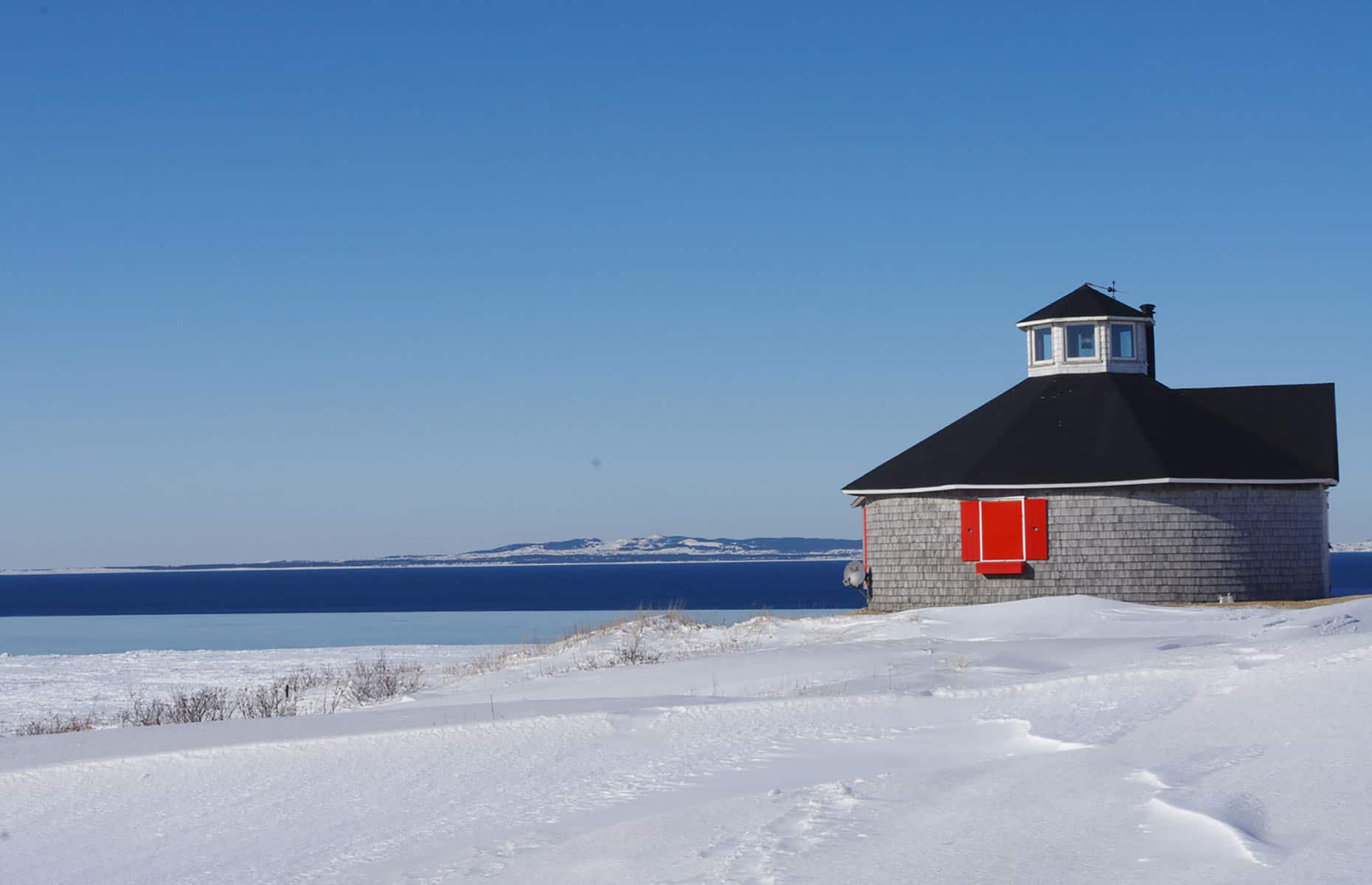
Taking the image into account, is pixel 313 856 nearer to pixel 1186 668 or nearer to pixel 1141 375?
pixel 1186 668

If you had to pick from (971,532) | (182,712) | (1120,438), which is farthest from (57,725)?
(1120,438)

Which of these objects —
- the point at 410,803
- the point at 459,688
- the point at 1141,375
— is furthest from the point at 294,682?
the point at 1141,375

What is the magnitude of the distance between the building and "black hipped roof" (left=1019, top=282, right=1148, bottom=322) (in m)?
1.55

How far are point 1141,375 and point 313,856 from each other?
26.7 metres

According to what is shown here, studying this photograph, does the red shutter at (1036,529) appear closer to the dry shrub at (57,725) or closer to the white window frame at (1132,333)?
the white window frame at (1132,333)

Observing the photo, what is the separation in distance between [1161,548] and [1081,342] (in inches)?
249

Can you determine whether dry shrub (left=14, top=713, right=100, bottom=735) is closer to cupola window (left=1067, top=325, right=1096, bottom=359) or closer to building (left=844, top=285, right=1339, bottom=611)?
Result: building (left=844, top=285, right=1339, bottom=611)

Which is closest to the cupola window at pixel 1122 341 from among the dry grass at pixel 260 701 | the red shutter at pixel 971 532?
the red shutter at pixel 971 532

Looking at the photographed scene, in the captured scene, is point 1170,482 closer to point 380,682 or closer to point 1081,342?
point 1081,342

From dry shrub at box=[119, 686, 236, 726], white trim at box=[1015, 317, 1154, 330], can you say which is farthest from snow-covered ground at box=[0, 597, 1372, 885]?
white trim at box=[1015, 317, 1154, 330]

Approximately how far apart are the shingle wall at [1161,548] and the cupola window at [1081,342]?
5.28m

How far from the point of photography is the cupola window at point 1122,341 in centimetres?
3094

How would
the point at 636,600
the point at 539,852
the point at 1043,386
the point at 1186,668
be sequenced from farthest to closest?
the point at 636,600 < the point at 1043,386 < the point at 1186,668 < the point at 539,852

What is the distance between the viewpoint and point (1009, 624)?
22031 mm
